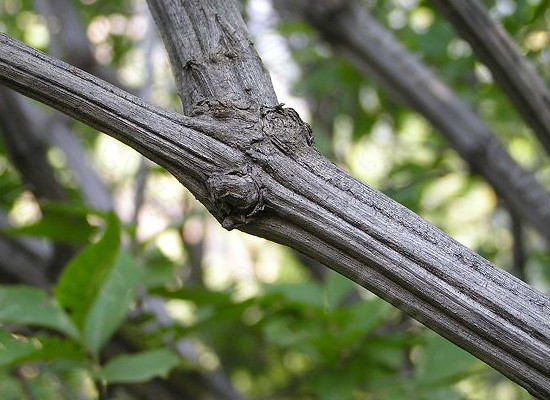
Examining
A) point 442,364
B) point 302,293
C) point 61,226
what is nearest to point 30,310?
point 61,226

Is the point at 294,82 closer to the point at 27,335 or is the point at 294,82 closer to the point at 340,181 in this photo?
the point at 27,335

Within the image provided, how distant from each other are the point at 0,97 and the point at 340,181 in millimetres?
1138

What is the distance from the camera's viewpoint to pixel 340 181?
52 centimetres

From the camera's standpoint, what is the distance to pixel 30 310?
42.4 inches

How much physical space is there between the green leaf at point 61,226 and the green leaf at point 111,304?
0.44ft

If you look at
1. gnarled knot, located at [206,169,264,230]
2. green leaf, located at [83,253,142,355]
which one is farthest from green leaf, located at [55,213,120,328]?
gnarled knot, located at [206,169,264,230]

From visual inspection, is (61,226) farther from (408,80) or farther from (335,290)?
(408,80)

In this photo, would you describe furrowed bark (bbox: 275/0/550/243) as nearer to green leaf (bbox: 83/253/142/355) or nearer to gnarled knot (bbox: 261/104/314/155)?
green leaf (bbox: 83/253/142/355)

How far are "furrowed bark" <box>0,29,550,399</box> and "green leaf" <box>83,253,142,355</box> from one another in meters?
0.59

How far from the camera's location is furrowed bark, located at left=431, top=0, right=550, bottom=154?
905 mm

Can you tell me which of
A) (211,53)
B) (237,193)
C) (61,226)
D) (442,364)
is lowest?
(237,193)

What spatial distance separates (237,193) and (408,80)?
102 centimetres

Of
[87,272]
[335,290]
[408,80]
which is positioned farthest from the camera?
[408,80]

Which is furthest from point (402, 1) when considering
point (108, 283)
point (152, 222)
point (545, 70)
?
point (108, 283)
